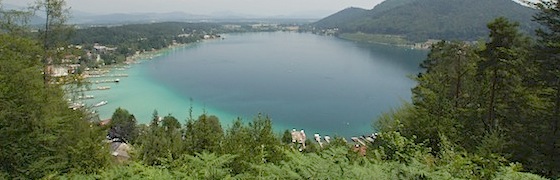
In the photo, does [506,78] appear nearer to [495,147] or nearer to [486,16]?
[495,147]

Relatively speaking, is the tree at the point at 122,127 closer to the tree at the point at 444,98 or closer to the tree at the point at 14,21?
the tree at the point at 444,98

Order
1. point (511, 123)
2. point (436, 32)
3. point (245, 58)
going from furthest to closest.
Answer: point (436, 32) → point (245, 58) → point (511, 123)

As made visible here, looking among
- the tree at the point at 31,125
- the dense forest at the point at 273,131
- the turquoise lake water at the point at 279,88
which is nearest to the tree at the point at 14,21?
the dense forest at the point at 273,131

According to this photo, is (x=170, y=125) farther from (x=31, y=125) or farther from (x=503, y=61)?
(x=503, y=61)

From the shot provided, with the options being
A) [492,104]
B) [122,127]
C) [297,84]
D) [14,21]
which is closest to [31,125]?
[14,21]

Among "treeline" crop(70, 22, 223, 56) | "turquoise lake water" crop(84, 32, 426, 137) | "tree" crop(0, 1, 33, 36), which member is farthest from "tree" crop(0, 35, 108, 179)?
"treeline" crop(70, 22, 223, 56)

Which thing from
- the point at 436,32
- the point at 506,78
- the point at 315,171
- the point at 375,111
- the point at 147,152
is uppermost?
the point at 436,32

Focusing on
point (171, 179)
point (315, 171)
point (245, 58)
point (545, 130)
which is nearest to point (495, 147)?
point (545, 130)
